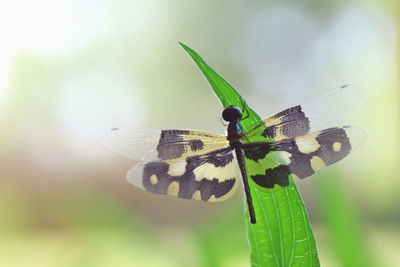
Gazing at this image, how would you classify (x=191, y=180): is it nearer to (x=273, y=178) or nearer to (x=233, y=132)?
(x=233, y=132)

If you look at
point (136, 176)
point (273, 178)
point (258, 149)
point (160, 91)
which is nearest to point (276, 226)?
point (273, 178)

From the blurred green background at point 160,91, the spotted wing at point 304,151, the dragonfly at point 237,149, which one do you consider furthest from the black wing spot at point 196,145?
the blurred green background at point 160,91

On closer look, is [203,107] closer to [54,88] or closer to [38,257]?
[54,88]

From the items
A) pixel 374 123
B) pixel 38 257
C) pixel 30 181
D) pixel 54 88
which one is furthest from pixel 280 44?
pixel 38 257

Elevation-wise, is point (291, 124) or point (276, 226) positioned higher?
point (291, 124)

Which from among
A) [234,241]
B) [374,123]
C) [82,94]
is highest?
[82,94]

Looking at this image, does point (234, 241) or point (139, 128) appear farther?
point (234, 241)

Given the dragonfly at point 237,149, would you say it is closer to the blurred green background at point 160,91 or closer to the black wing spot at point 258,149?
the black wing spot at point 258,149
